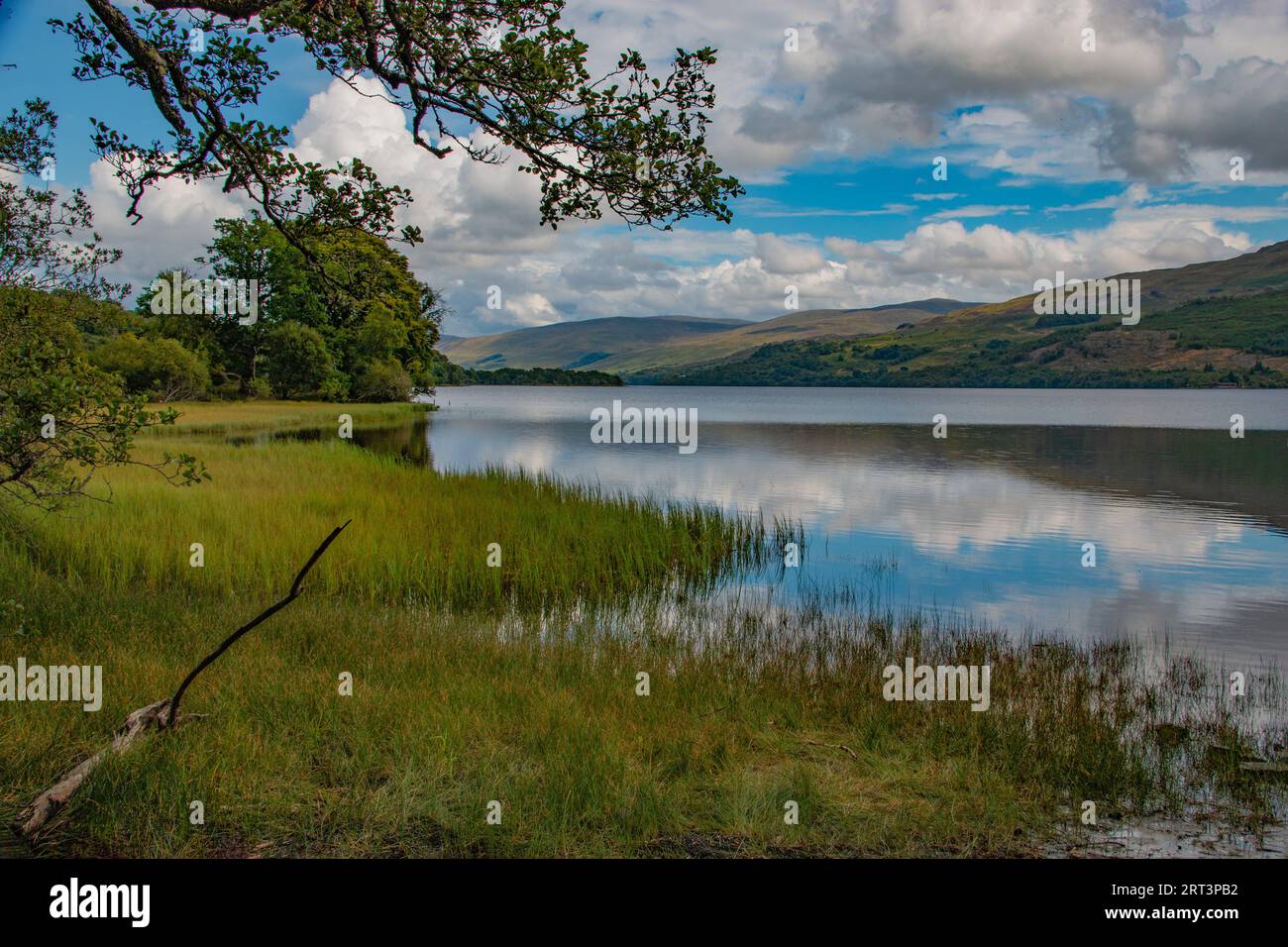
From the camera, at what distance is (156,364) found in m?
62.6

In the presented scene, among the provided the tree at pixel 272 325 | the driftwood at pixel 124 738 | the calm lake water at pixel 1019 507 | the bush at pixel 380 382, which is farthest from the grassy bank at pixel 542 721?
the bush at pixel 380 382

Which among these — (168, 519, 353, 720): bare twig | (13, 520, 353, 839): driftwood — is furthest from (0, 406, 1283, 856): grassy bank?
A: (168, 519, 353, 720): bare twig

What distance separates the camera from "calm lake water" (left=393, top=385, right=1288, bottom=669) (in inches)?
650

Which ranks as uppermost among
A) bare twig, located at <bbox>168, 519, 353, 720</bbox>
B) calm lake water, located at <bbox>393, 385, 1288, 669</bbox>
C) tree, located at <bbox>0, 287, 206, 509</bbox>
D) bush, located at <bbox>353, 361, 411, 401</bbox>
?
bush, located at <bbox>353, 361, 411, 401</bbox>

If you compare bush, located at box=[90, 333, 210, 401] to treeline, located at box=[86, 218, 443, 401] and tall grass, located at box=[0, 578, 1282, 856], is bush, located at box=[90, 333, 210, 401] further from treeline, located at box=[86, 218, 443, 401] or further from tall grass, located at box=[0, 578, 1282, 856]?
tall grass, located at box=[0, 578, 1282, 856]

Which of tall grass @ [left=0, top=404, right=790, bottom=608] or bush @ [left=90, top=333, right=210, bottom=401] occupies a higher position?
bush @ [left=90, top=333, right=210, bottom=401]

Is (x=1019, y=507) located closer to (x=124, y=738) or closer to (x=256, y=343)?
(x=124, y=738)

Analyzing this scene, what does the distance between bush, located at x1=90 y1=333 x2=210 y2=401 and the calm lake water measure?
742 inches

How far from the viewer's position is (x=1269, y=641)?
13.8 m

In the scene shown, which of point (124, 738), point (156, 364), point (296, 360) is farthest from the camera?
point (296, 360)

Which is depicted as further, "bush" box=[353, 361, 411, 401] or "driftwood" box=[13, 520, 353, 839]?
"bush" box=[353, 361, 411, 401]

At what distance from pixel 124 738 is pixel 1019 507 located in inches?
1120

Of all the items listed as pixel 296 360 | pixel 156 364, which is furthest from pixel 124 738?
pixel 296 360
